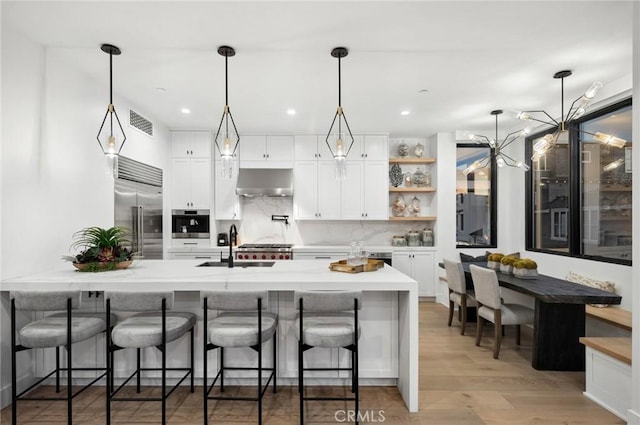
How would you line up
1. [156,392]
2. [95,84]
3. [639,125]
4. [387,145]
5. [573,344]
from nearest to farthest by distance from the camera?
[639,125] < [156,392] < [573,344] < [95,84] < [387,145]

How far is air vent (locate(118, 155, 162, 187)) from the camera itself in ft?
13.0

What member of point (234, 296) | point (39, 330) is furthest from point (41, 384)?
point (234, 296)

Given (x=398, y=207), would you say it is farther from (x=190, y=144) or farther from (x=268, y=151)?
(x=190, y=144)

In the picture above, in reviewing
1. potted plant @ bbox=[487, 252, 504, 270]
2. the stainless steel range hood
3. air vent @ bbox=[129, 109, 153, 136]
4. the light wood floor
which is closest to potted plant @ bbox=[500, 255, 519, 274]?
potted plant @ bbox=[487, 252, 504, 270]

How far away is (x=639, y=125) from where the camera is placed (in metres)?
2.15

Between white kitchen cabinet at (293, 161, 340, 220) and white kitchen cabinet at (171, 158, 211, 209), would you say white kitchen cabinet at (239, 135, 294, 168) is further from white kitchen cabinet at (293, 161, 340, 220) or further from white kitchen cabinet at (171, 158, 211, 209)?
white kitchen cabinet at (171, 158, 211, 209)

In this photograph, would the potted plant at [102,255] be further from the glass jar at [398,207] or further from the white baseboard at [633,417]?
the glass jar at [398,207]

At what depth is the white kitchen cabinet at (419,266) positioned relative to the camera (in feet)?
17.9

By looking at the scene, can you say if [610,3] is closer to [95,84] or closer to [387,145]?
[387,145]

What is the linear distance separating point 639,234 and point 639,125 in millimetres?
678

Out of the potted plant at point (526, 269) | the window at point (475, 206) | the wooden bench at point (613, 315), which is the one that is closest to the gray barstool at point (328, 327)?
the potted plant at point (526, 269)

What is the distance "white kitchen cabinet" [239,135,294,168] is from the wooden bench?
163 inches

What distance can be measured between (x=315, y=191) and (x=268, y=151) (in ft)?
3.24

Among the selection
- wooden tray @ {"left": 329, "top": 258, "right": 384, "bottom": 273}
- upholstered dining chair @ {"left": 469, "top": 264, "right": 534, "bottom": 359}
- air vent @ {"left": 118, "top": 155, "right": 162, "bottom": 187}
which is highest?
air vent @ {"left": 118, "top": 155, "right": 162, "bottom": 187}
